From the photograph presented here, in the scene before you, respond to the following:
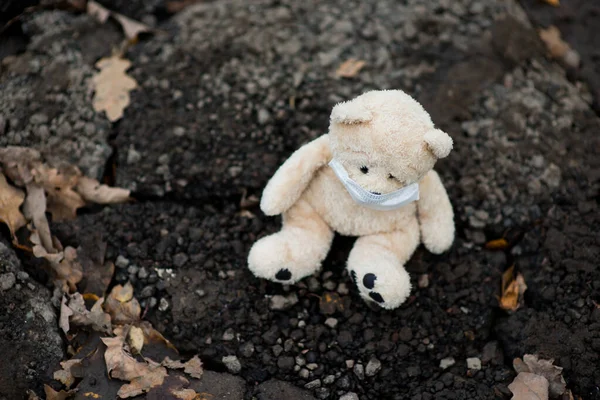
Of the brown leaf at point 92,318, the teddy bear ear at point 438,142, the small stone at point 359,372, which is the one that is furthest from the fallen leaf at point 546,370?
the brown leaf at point 92,318

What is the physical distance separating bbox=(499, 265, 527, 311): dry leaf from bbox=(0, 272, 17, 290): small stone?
2.20 m

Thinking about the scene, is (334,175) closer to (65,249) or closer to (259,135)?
(259,135)

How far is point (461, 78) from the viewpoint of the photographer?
3.34 m

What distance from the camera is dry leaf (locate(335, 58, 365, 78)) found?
10.9 ft

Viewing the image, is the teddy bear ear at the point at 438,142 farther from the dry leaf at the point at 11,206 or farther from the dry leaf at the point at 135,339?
the dry leaf at the point at 11,206

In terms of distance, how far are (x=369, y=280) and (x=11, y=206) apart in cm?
168

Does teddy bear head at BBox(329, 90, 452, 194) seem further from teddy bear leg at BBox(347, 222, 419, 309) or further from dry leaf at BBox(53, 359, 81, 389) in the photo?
dry leaf at BBox(53, 359, 81, 389)

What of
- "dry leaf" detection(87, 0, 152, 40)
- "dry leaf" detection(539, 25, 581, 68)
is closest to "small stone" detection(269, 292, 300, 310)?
"dry leaf" detection(87, 0, 152, 40)

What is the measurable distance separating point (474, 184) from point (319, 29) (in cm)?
133

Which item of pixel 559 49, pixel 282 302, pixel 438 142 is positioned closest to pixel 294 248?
pixel 282 302

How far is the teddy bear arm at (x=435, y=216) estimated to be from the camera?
2557 millimetres

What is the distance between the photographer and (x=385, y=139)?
2.19m

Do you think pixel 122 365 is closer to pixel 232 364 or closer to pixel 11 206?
pixel 232 364

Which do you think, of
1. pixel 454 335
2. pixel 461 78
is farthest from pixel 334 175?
pixel 461 78
